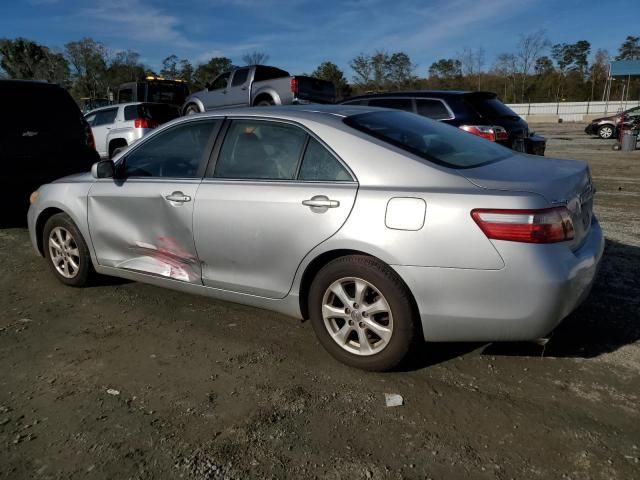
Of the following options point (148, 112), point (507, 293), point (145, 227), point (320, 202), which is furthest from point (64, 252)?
point (148, 112)

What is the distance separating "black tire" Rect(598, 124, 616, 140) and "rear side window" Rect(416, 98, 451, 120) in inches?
737

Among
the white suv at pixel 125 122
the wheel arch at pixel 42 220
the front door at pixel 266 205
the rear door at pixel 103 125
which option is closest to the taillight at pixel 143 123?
the white suv at pixel 125 122

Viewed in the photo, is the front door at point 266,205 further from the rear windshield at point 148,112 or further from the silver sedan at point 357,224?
the rear windshield at point 148,112

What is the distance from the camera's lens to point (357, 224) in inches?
116

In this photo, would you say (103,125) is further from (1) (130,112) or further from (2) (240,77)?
(2) (240,77)

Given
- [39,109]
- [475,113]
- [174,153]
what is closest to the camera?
[174,153]

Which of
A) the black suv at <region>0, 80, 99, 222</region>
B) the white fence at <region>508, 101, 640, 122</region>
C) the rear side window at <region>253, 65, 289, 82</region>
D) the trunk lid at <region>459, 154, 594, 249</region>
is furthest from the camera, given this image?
the white fence at <region>508, 101, 640, 122</region>

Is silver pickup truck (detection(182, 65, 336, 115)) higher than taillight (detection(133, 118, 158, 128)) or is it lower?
higher

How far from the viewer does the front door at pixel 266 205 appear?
312 cm

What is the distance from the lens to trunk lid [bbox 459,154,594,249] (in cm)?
276

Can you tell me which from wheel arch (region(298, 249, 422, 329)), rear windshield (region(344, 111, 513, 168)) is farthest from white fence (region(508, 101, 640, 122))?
wheel arch (region(298, 249, 422, 329))

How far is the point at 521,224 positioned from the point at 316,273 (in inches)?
47.6

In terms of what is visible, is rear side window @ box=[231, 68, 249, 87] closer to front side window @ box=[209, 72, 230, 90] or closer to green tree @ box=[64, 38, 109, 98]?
front side window @ box=[209, 72, 230, 90]

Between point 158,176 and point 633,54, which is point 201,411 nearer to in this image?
point 158,176
